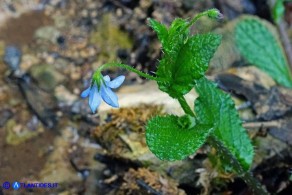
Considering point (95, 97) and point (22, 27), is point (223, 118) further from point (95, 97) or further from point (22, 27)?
point (22, 27)

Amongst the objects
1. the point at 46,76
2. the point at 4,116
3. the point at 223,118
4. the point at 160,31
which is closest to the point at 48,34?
the point at 46,76

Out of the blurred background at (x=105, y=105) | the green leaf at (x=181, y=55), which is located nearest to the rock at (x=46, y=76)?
the blurred background at (x=105, y=105)

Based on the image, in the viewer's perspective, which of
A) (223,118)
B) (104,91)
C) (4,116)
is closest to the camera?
(104,91)

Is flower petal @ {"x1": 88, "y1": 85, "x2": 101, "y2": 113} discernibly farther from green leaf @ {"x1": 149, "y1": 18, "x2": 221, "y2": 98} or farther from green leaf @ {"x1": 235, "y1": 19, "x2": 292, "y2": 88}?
green leaf @ {"x1": 235, "y1": 19, "x2": 292, "y2": 88}

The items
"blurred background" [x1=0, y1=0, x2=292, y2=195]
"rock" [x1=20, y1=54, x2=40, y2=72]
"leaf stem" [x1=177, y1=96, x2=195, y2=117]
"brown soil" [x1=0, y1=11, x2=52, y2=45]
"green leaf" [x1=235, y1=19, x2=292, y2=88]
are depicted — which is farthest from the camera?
"brown soil" [x1=0, y1=11, x2=52, y2=45]

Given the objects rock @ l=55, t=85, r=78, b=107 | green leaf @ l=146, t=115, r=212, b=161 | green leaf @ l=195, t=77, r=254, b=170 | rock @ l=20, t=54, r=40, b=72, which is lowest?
rock @ l=55, t=85, r=78, b=107

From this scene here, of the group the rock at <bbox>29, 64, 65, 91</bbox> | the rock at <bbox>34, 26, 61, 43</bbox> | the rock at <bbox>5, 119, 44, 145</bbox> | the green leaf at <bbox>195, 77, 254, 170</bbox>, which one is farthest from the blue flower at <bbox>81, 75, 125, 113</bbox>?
the rock at <bbox>34, 26, 61, 43</bbox>
